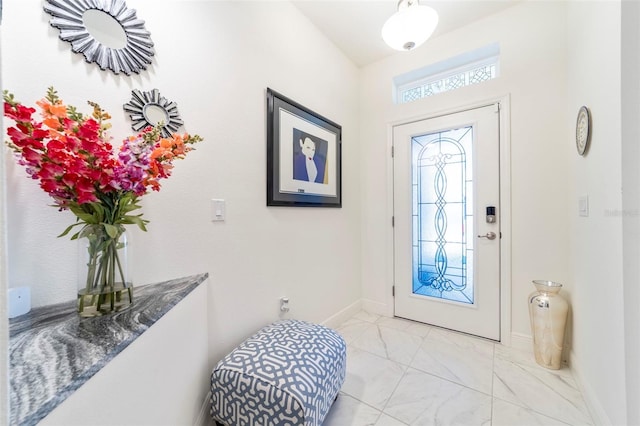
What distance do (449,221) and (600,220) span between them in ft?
3.42

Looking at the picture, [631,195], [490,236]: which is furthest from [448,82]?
[631,195]

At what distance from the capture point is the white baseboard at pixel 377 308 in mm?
2570

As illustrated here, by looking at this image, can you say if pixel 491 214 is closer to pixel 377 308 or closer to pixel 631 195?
pixel 631 195

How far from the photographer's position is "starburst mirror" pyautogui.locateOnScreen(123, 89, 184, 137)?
1.13 meters

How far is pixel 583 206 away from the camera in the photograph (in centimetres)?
149

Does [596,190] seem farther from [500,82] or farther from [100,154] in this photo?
[100,154]

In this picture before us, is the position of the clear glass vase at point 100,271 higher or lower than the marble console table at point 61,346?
higher

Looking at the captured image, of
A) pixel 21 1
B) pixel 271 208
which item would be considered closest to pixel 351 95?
pixel 271 208

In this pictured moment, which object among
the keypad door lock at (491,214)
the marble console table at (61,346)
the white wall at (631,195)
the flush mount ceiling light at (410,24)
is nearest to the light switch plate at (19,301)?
the marble console table at (61,346)

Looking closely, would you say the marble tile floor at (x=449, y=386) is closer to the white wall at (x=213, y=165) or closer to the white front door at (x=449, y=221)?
the white front door at (x=449, y=221)

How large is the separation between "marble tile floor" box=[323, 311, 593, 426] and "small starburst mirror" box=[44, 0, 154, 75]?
199cm

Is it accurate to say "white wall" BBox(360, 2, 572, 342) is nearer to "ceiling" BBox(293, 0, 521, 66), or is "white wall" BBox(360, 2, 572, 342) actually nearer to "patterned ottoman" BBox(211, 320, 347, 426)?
"ceiling" BBox(293, 0, 521, 66)

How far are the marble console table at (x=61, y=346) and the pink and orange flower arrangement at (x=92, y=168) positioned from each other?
0.32 feet

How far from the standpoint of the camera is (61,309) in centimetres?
90
